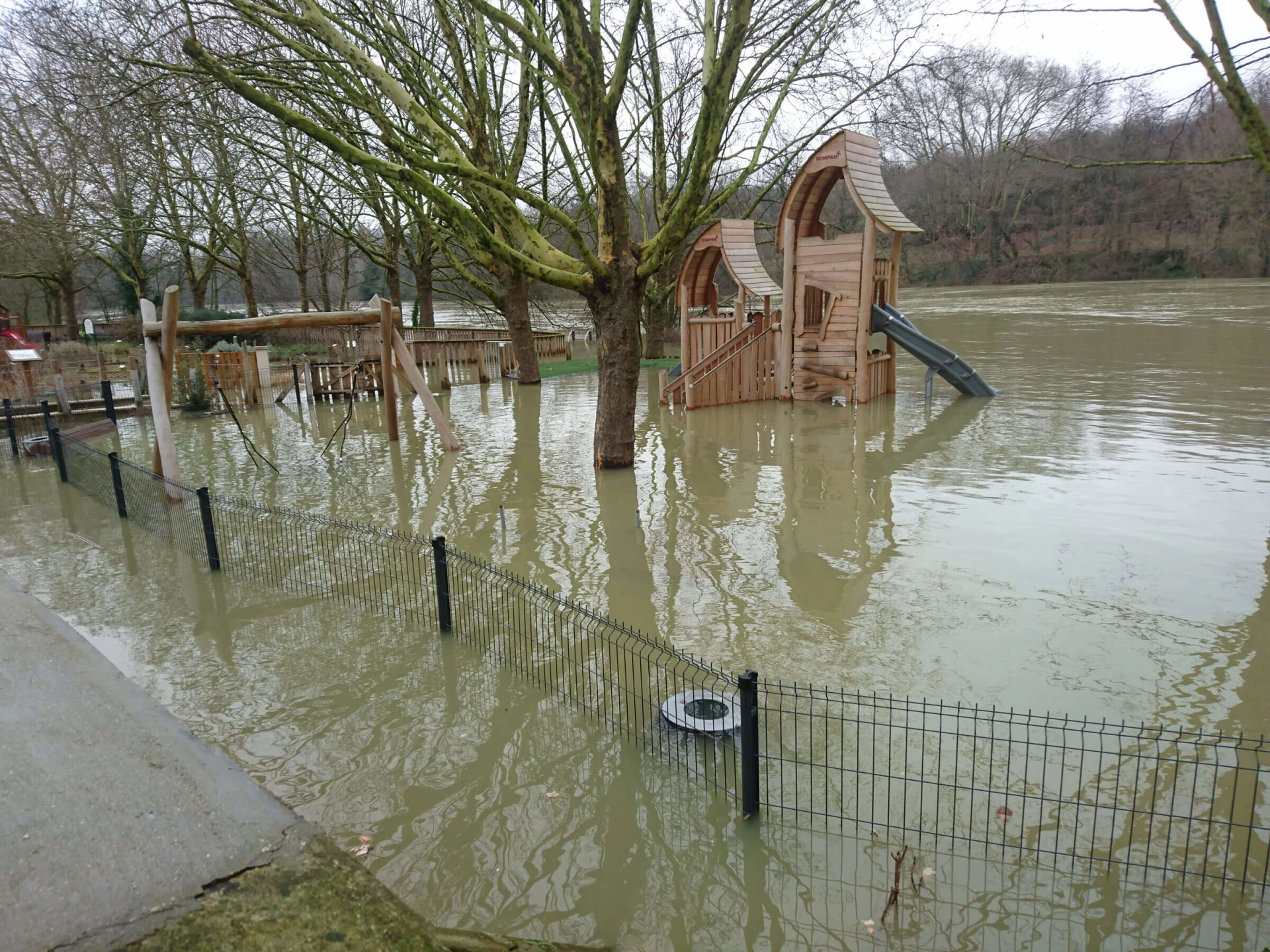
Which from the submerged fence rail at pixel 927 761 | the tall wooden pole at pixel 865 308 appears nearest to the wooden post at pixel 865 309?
the tall wooden pole at pixel 865 308

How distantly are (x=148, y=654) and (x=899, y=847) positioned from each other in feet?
19.0

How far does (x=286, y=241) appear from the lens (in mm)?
39125

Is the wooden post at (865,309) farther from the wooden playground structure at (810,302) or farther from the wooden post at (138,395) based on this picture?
the wooden post at (138,395)

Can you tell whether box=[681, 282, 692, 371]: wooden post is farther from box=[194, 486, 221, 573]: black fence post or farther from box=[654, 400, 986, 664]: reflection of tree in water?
box=[194, 486, 221, 573]: black fence post

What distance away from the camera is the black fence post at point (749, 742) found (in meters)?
3.88

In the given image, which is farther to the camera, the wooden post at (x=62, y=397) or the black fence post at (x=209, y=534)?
the wooden post at (x=62, y=397)

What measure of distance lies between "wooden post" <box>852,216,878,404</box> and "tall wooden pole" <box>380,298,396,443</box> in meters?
9.40

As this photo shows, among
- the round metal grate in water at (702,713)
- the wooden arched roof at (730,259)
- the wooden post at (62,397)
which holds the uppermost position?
the wooden arched roof at (730,259)

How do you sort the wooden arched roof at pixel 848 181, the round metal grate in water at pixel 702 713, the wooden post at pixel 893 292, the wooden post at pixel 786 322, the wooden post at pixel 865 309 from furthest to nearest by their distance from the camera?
the wooden post at pixel 786 322
the wooden post at pixel 893 292
the wooden post at pixel 865 309
the wooden arched roof at pixel 848 181
the round metal grate in water at pixel 702 713

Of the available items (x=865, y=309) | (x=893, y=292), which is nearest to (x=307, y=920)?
(x=865, y=309)

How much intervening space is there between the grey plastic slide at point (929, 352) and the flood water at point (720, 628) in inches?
108

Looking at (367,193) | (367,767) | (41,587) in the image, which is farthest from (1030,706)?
(367,193)

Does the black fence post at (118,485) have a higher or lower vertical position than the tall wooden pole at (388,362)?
lower

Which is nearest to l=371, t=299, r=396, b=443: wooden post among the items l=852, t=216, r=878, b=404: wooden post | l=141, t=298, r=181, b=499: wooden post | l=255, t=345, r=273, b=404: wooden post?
l=141, t=298, r=181, b=499: wooden post
